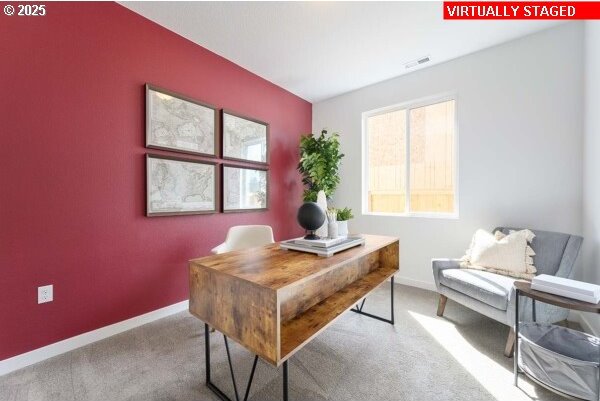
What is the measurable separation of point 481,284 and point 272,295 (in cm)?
175

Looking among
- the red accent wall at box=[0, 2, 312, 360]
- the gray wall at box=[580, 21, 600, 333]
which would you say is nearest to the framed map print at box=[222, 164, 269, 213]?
the red accent wall at box=[0, 2, 312, 360]

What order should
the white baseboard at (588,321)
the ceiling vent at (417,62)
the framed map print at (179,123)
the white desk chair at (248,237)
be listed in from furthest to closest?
the ceiling vent at (417,62) → the white desk chair at (248,237) → the framed map print at (179,123) → the white baseboard at (588,321)

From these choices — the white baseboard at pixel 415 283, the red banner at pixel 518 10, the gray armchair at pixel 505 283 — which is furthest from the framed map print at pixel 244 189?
the red banner at pixel 518 10

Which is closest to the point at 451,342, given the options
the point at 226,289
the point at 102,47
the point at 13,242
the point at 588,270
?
the point at 588,270

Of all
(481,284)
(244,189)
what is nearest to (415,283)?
(481,284)

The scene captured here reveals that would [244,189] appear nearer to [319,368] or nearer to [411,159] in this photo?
[319,368]

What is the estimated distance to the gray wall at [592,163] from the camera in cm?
186

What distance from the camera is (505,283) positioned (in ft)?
6.09

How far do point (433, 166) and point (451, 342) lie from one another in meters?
1.94

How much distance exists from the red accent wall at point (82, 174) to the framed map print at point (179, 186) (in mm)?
85

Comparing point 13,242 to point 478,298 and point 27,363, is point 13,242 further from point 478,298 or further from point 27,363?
point 478,298

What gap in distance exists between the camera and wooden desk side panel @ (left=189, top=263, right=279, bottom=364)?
981mm

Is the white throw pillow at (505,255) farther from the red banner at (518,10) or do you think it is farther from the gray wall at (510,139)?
the red banner at (518,10)

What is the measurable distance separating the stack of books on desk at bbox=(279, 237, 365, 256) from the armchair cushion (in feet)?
3.37
